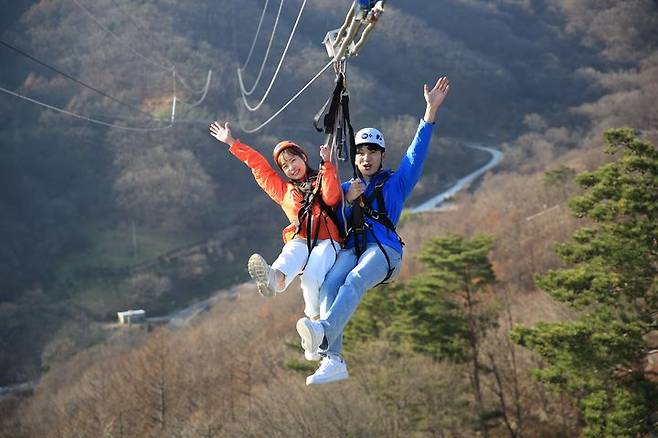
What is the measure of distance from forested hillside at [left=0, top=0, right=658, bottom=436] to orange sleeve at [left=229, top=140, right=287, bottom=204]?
28.2ft

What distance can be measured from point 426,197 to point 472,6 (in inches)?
2567

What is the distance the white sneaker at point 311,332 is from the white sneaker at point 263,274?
32 cm

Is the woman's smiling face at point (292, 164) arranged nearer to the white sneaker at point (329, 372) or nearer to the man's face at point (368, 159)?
the man's face at point (368, 159)

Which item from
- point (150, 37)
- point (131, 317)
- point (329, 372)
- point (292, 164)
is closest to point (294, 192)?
point (292, 164)

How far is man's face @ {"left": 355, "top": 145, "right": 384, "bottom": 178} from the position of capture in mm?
4609

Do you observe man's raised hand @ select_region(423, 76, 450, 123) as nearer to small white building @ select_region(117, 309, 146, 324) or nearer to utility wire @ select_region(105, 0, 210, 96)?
small white building @ select_region(117, 309, 146, 324)

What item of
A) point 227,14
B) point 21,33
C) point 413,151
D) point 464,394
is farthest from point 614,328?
point 21,33

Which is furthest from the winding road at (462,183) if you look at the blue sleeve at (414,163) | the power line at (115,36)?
the blue sleeve at (414,163)

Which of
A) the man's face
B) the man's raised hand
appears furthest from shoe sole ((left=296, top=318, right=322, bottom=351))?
the man's raised hand

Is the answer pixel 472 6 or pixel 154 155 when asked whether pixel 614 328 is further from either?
pixel 472 6

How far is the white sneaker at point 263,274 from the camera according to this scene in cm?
406

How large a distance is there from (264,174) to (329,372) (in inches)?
61.9

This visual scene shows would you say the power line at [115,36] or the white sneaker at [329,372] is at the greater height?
the power line at [115,36]

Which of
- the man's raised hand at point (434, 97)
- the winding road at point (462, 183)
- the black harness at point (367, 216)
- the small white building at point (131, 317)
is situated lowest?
the black harness at point (367, 216)
